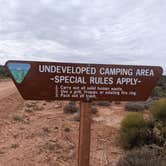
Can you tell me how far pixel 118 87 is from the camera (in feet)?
17.3

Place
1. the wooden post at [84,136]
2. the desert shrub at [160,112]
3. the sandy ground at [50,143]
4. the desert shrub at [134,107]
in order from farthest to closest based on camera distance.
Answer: the desert shrub at [134,107] < the desert shrub at [160,112] < the sandy ground at [50,143] < the wooden post at [84,136]

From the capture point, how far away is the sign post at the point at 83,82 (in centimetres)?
507

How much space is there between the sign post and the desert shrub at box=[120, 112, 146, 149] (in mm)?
5085

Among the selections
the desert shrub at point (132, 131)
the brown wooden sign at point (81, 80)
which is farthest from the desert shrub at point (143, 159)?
the desert shrub at point (132, 131)

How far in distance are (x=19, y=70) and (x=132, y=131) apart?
622 cm

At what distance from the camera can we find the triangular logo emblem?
4.93 meters

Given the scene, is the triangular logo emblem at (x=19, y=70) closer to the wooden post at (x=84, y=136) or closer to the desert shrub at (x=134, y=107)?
the wooden post at (x=84, y=136)

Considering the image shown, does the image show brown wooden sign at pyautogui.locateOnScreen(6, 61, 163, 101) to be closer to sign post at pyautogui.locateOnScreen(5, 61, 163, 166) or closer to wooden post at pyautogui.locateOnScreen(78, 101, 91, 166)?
sign post at pyautogui.locateOnScreen(5, 61, 163, 166)

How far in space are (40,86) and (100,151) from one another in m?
5.33

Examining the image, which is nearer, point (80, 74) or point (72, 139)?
point (80, 74)

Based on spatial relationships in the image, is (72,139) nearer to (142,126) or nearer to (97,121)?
(142,126)

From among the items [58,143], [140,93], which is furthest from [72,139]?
[140,93]

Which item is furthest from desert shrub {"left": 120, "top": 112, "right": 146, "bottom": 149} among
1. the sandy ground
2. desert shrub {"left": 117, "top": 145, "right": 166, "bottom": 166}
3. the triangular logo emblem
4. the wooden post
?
the triangular logo emblem

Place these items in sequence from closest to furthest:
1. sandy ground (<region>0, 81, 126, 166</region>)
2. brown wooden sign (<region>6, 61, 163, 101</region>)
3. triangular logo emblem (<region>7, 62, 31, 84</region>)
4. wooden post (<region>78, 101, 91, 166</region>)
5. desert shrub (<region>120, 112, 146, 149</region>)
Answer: triangular logo emblem (<region>7, 62, 31, 84</region>)
brown wooden sign (<region>6, 61, 163, 101</region>)
wooden post (<region>78, 101, 91, 166</region>)
sandy ground (<region>0, 81, 126, 166</region>)
desert shrub (<region>120, 112, 146, 149</region>)
